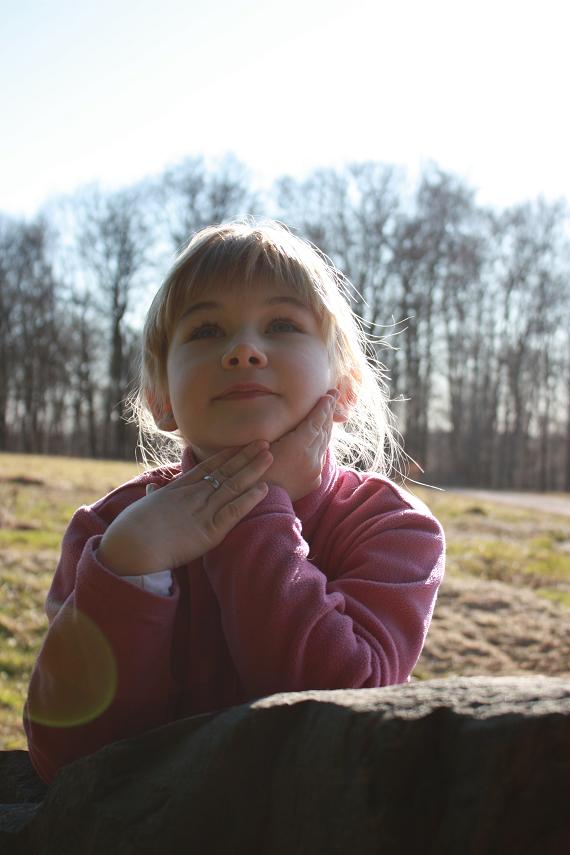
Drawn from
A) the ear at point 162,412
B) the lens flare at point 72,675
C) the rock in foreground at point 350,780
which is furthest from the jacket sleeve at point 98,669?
the ear at point 162,412

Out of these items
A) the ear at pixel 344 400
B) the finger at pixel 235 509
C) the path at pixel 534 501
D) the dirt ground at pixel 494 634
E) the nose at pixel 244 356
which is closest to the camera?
the finger at pixel 235 509

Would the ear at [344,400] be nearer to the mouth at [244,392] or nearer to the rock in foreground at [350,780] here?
the mouth at [244,392]

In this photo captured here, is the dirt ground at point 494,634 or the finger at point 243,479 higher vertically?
the finger at point 243,479

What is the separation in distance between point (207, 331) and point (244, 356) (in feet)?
0.65

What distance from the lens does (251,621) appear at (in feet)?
5.47

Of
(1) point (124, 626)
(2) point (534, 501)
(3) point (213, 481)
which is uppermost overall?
(3) point (213, 481)

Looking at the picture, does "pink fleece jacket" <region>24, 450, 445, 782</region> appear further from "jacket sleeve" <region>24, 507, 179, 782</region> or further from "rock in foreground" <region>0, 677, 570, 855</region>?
"rock in foreground" <region>0, 677, 570, 855</region>

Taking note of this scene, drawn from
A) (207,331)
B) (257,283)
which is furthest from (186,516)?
(257,283)

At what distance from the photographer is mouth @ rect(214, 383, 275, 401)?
190 cm

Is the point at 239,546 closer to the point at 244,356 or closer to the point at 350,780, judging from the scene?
the point at 244,356

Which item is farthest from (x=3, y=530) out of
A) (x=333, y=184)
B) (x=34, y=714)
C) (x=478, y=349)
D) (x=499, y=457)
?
(x=499, y=457)

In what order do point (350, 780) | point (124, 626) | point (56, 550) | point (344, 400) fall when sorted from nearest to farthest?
point (350, 780), point (124, 626), point (344, 400), point (56, 550)

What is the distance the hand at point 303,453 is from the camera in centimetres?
196

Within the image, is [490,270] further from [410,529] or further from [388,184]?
[410,529]
